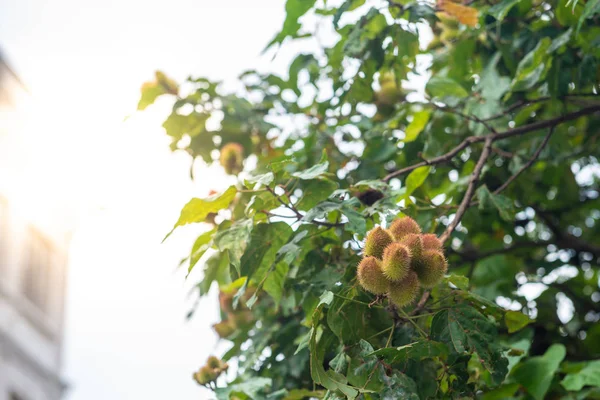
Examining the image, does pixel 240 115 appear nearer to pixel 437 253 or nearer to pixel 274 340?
pixel 274 340

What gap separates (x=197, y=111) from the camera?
128 inches

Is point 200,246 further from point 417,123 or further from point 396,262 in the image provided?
point 417,123

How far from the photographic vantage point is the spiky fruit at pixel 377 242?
170cm

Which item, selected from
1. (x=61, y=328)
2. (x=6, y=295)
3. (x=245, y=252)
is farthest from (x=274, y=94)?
(x=61, y=328)

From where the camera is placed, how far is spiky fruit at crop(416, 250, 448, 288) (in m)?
1.67

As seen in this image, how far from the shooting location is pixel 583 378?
7.57 feet

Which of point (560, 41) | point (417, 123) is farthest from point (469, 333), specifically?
point (560, 41)

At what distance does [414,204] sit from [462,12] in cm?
55

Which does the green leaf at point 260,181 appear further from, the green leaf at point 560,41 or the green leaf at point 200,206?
the green leaf at point 560,41

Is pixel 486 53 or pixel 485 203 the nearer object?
pixel 485 203

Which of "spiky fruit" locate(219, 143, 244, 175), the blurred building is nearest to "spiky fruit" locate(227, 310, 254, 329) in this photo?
"spiky fruit" locate(219, 143, 244, 175)

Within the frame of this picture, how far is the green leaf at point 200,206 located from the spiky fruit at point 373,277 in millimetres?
429

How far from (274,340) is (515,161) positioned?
3.38 feet

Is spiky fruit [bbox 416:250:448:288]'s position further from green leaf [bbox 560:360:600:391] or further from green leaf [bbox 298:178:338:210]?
green leaf [bbox 560:360:600:391]
